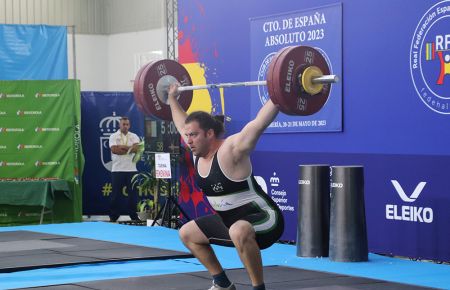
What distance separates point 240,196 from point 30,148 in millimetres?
6499

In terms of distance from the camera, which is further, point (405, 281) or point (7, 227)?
point (7, 227)

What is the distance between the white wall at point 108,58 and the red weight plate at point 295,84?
35.4 ft

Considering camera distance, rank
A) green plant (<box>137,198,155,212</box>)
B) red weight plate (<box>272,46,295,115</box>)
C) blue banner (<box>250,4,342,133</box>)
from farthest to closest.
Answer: green plant (<box>137,198,155,212</box>) < blue banner (<box>250,4,342,133</box>) < red weight plate (<box>272,46,295,115</box>)

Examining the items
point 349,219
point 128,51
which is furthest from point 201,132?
point 128,51

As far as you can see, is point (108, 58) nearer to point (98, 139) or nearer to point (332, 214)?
point (98, 139)

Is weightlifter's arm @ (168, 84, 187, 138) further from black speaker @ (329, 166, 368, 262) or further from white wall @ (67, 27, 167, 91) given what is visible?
white wall @ (67, 27, 167, 91)

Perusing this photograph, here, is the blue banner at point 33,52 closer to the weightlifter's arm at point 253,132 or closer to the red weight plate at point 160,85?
the red weight plate at point 160,85

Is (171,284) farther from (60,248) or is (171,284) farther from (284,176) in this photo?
(284,176)

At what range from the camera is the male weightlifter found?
4.79 m

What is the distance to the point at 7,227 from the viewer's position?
409 inches

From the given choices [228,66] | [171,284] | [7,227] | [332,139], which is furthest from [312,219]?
[7,227]

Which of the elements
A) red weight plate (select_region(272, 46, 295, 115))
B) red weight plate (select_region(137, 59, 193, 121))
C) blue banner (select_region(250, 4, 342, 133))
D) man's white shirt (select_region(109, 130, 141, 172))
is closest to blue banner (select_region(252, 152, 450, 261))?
blue banner (select_region(250, 4, 342, 133))

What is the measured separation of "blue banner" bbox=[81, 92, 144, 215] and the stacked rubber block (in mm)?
4885

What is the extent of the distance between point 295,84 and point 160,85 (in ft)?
4.76
